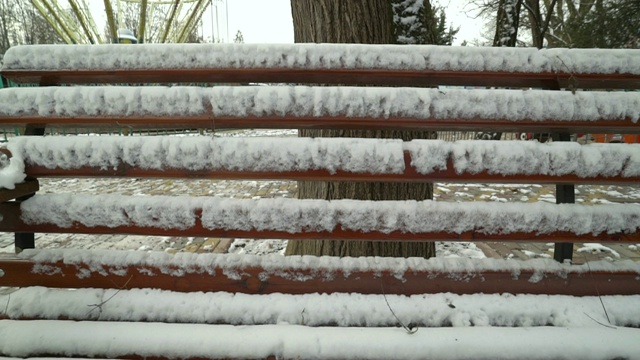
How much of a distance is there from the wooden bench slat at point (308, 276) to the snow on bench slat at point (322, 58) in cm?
73

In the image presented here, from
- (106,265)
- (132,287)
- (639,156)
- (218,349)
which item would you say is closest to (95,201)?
(106,265)

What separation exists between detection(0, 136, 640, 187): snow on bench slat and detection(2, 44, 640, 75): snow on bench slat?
0.95 ft

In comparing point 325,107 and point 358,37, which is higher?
point 358,37

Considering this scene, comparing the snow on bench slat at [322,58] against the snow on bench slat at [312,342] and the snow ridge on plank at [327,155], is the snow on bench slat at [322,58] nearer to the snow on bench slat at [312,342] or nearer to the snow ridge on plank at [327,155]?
the snow ridge on plank at [327,155]

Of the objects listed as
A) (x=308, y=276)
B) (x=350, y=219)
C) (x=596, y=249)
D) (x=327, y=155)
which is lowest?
(x=596, y=249)

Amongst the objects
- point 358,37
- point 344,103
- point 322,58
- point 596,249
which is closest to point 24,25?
point 358,37

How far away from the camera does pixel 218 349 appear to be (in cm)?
107

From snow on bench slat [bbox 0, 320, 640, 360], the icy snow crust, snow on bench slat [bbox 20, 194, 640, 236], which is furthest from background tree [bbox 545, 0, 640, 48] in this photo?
snow on bench slat [bbox 0, 320, 640, 360]

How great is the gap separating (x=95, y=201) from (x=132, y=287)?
34cm

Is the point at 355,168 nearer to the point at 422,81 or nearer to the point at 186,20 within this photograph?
the point at 422,81

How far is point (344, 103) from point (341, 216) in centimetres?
40

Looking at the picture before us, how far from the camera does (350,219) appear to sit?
1.19 metres

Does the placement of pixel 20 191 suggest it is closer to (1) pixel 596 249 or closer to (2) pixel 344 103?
(2) pixel 344 103

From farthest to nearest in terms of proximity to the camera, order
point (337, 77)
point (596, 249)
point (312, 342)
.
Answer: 1. point (596, 249)
2. point (337, 77)
3. point (312, 342)
